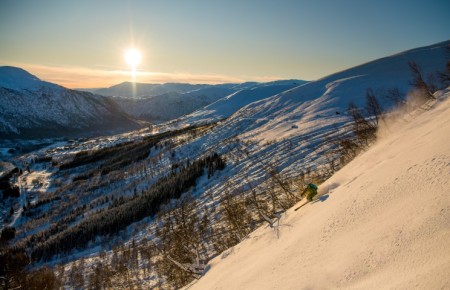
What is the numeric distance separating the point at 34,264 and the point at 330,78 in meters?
76.5

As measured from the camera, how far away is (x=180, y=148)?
83062 mm

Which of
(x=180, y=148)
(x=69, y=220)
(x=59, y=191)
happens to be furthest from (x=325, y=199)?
(x=59, y=191)

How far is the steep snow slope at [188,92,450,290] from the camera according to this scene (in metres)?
4.05

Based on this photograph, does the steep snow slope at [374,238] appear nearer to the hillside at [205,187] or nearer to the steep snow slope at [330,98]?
the hillside at [205,187]

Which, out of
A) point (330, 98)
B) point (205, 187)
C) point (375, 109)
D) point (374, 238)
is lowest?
point (205, 187)

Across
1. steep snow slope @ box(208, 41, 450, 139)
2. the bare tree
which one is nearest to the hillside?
steep snow slope @ box(208, 41, 450, 139)

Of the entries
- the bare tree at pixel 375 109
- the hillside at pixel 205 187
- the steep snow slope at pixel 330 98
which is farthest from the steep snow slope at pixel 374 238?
the steep snow slope at pixel 330 98

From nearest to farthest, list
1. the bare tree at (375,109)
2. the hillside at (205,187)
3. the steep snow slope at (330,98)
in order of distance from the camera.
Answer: the bare tree at (375,109)
the hillside at (205,187)
the steep snow slope at (330,98)

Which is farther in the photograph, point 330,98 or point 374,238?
point 330,98

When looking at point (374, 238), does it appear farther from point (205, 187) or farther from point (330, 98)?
point (330, 98)

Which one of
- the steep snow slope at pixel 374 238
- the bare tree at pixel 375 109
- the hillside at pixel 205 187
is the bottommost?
the hillside at pixel 205 187

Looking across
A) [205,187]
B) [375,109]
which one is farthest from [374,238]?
[205,187]

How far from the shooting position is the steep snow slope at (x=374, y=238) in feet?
13.3

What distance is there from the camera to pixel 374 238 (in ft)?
16.5
